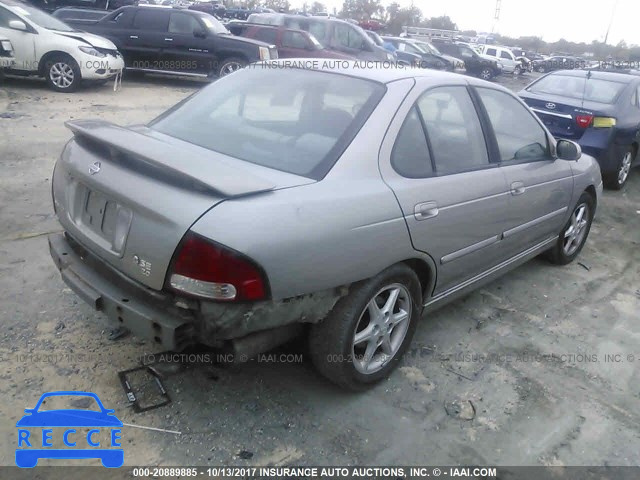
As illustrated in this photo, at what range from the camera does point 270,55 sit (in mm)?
12766

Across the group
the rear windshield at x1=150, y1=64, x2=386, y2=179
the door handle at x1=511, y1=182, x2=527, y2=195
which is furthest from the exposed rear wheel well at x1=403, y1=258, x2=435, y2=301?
the door handle at x1=511, y1=182, x2=527, y2=195

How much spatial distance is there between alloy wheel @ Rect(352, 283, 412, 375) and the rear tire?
19.9 ft

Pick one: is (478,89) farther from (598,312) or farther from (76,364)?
(76,364)

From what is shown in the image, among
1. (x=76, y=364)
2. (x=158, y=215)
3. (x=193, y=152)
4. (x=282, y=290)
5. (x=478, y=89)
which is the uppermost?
(x=478, y=89)

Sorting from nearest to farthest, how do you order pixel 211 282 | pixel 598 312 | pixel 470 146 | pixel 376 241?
pixel 211 282 → pixel 376 241 → pixel 470 146 → pixel 598 312

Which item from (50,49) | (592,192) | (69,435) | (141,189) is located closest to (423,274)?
(141,189)

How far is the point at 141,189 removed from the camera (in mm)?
2348

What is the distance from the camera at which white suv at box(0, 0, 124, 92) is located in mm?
9836

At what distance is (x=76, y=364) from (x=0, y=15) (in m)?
9.59

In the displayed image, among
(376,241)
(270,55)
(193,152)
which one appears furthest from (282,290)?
(270,55)

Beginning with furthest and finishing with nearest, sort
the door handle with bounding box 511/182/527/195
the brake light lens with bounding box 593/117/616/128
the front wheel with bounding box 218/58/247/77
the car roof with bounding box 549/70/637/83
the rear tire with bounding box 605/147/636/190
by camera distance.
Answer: the front wheel with bounding box 218/58/247/77
the car roof with bounding box 549/70/637/83
the rear tire with bounding box 605/147/636/190
the brake light lens with bounding box 593/117/616/128
the door handle with bounding box 511/182/527/195

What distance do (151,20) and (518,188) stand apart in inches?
464

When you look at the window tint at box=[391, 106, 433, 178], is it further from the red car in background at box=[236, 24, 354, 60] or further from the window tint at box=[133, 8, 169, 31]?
the window tint at box=[133, 8, 169, 31]

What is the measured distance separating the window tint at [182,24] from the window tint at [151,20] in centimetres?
14
